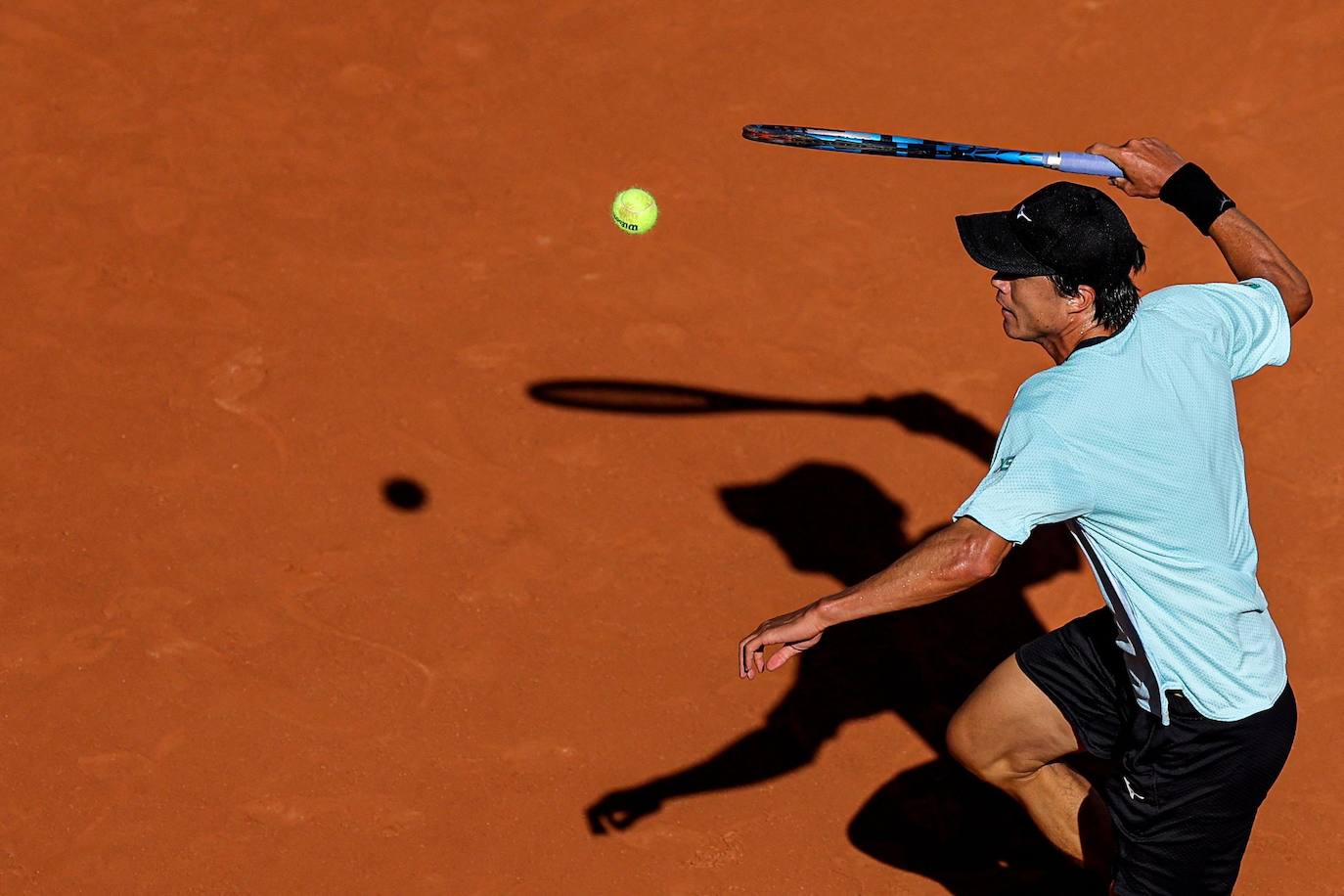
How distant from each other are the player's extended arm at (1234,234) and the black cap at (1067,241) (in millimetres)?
568

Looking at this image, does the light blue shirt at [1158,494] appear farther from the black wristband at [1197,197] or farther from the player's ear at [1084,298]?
the black wristband at [1197,197]

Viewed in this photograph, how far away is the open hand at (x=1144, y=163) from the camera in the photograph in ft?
17.5

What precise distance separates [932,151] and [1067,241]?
150 centimetres

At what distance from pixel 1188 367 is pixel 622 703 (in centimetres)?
276

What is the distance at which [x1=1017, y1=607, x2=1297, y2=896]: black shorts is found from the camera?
4.71 m

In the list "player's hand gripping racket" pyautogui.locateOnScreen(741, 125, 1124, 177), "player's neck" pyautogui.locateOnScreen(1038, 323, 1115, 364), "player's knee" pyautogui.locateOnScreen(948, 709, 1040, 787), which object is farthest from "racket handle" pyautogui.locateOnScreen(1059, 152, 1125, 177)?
"player's knee" pyautogui.locateOnScreen(948, 709, 1040, 787)

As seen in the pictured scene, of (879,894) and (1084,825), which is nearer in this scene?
(1084,825)

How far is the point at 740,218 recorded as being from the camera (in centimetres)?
848

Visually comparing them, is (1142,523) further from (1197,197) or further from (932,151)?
(932,151)

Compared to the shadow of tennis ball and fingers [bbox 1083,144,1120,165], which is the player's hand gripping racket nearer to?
fingers [bbox 1083,144,1120,165]

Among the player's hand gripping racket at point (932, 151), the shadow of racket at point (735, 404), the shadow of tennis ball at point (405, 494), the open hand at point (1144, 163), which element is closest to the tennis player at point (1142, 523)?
the open hand at point (1144, 163)

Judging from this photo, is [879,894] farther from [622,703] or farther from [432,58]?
[432,58]

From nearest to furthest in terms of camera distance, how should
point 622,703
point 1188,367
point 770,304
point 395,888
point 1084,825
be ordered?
point 1188,367, point 1084,825, point 395,888, point 622,703, point 770,304

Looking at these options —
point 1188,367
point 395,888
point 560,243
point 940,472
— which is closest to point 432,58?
point 560,243
